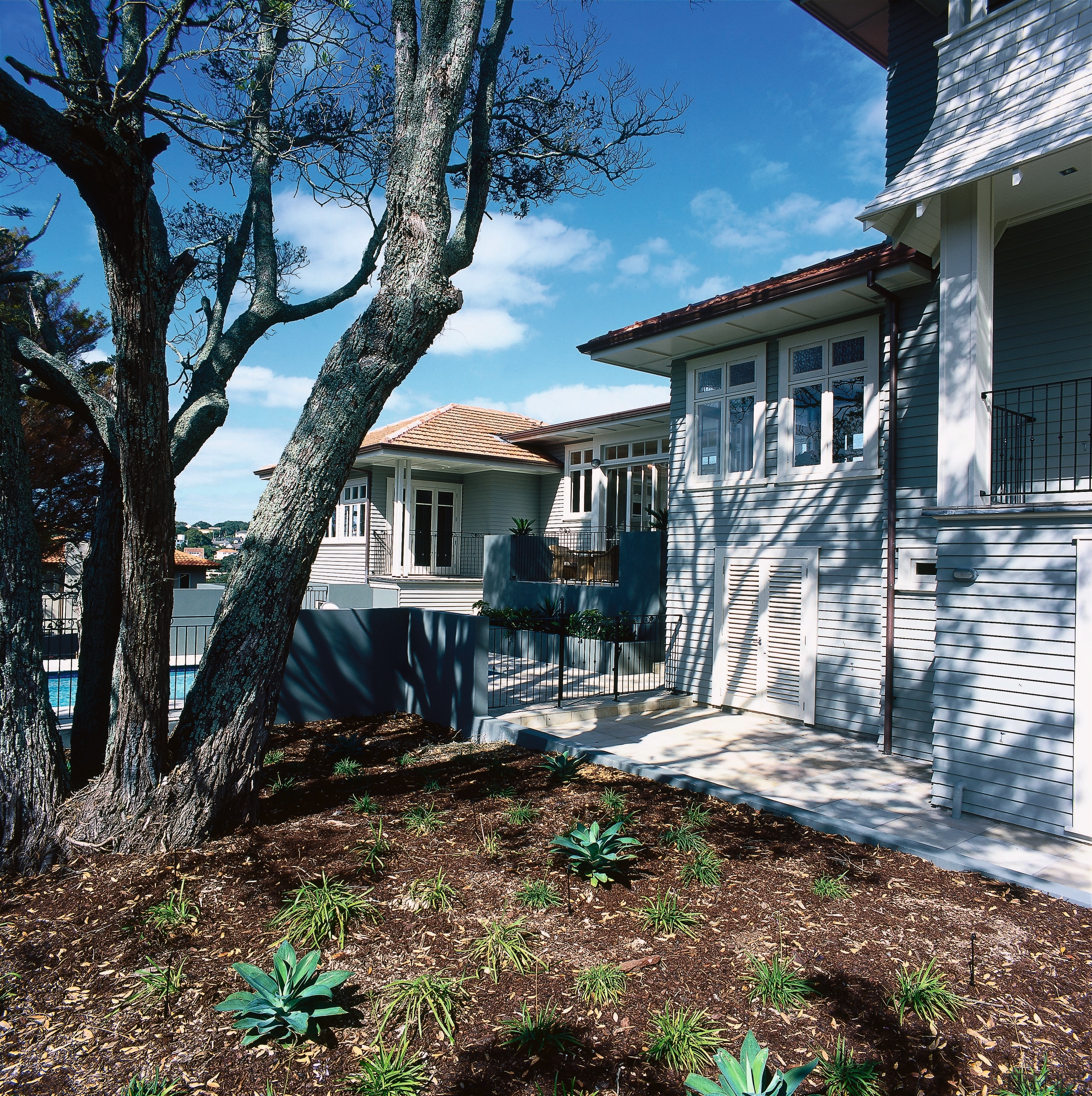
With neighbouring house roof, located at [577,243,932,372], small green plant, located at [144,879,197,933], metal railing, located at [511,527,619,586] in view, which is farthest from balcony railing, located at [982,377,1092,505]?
metal railing, located at [511,527,619,586]

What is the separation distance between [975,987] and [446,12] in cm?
737

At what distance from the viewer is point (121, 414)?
13.5 ft

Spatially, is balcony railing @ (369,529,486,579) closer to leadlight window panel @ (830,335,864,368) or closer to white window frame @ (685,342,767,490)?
white window frame @ (685,342,767,490)

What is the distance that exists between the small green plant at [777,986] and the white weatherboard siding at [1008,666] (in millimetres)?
3456

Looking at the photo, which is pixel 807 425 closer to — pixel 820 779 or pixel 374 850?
pixel 820 779

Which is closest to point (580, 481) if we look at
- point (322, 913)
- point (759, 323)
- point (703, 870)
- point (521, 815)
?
point (759, 323)

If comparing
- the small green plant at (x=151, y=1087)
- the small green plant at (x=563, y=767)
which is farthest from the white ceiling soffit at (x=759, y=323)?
the small green plant at (x=151, y=1087)

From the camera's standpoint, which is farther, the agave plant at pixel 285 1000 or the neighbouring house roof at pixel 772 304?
the neighbouring house roof at pixel 772 304

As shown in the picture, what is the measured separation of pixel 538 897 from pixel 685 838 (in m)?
1.26

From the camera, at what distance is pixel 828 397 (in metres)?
9.04

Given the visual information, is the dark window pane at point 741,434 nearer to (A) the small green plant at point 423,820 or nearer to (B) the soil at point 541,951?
(B) the soil at point 541,951

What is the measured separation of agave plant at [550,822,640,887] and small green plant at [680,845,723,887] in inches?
13.6

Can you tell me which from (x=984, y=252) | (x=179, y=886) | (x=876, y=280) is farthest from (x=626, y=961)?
(x=876, y=280)

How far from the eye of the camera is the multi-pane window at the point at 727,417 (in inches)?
393
